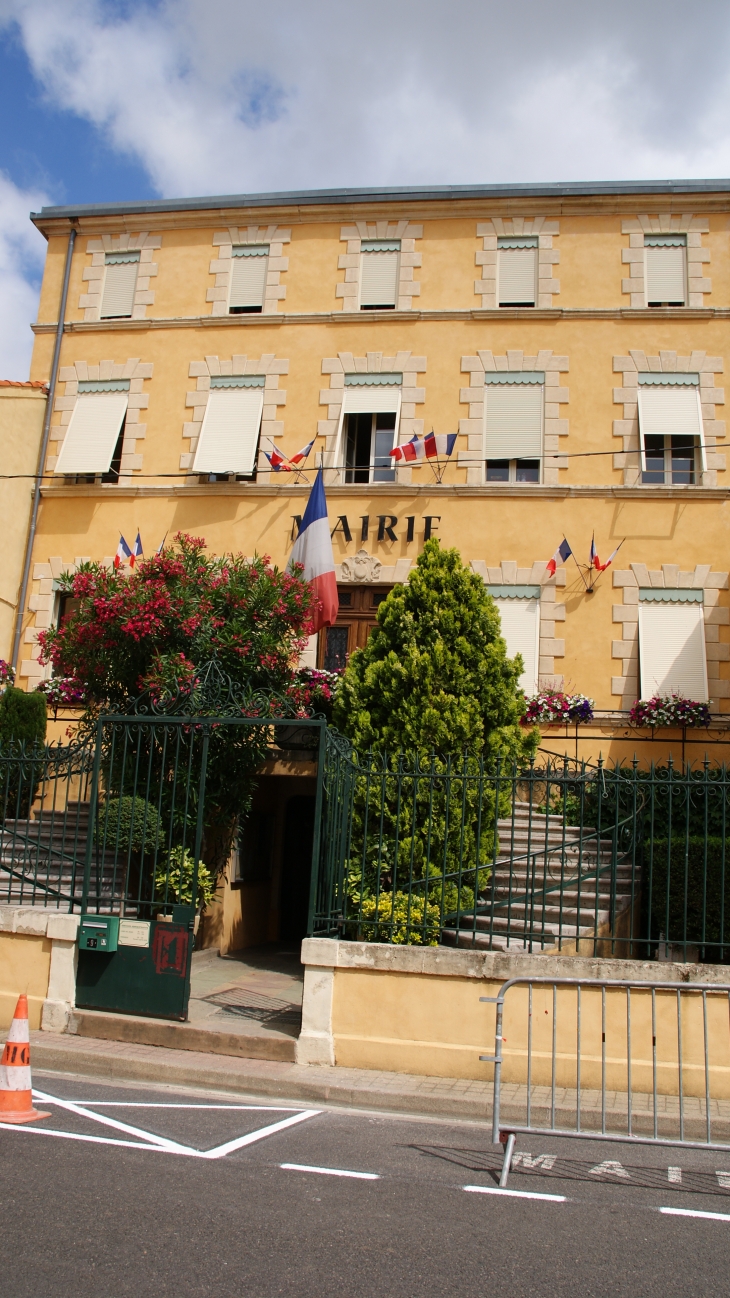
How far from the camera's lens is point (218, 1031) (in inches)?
335

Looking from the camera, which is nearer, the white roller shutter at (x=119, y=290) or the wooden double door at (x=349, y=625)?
the wooden double door at (x=349, y=625)

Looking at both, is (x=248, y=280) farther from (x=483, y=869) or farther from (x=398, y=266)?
(x=483, y=869)

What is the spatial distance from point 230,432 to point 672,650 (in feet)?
25.5

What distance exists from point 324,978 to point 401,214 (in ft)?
43.6

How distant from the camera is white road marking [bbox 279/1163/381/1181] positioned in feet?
18.4

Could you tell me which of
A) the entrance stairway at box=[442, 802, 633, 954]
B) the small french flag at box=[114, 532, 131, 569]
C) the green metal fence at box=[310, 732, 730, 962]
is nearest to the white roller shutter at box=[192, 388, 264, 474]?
the small french flag at box=[114, 532, 131, 569]

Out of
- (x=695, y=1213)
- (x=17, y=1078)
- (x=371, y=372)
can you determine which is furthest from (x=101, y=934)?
(x=371, y=372)

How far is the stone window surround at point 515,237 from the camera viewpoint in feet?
53.6

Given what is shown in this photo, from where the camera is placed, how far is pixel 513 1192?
18.0ft

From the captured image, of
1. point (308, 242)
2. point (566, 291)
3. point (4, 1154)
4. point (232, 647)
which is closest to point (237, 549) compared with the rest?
point (232, 647)

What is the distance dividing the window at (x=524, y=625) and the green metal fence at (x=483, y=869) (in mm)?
4118

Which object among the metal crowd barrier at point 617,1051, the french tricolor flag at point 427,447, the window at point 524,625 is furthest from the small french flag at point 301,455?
the metal crowd barrier at point 617,1051

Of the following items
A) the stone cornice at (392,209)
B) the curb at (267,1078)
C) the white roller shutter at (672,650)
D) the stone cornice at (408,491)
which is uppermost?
the stone cornice at (392,209)

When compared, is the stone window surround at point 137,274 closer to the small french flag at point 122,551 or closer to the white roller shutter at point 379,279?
the white roller shutter at point 379,279
